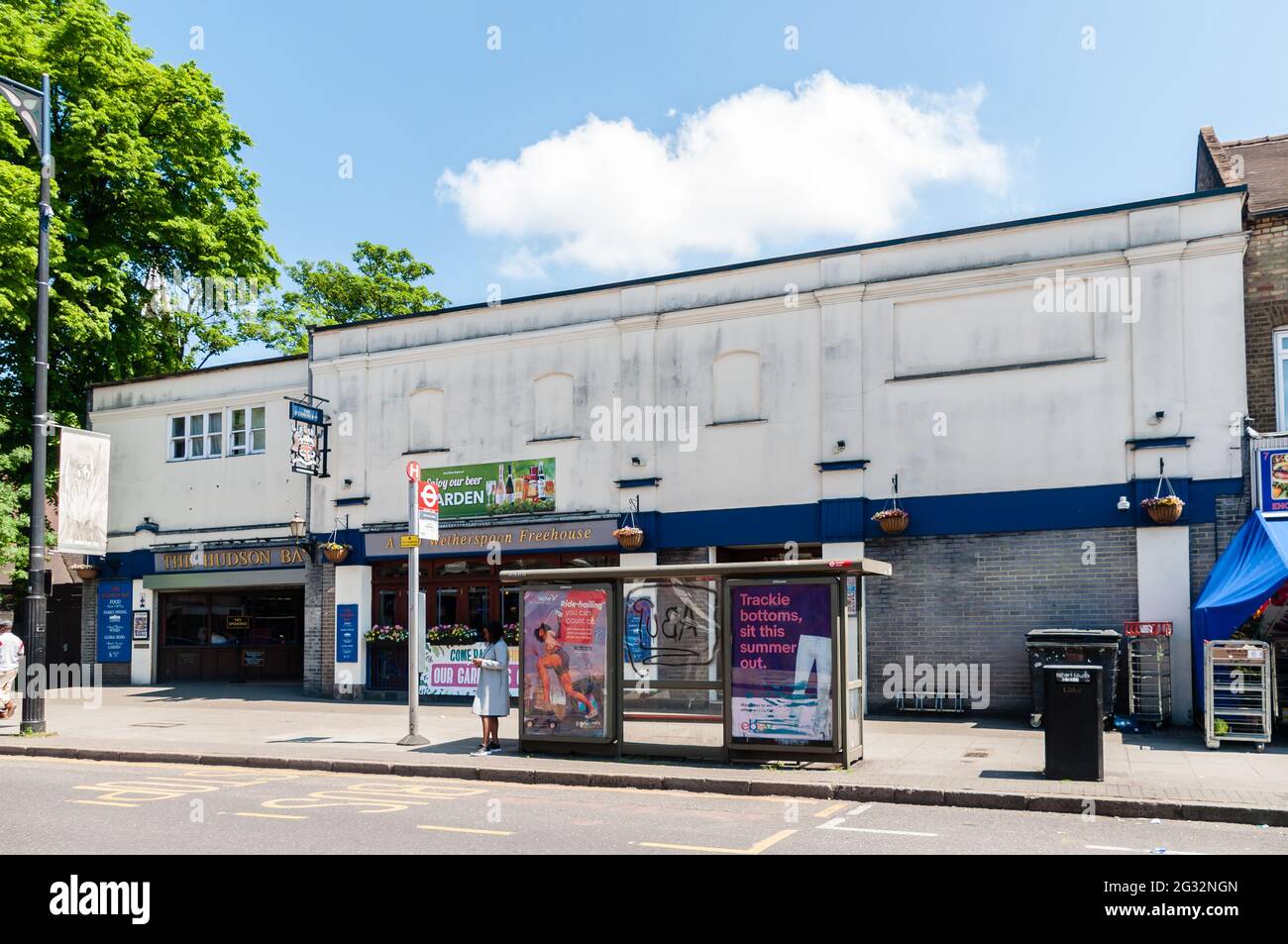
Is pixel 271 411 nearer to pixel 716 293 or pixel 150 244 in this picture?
pixel 150 244

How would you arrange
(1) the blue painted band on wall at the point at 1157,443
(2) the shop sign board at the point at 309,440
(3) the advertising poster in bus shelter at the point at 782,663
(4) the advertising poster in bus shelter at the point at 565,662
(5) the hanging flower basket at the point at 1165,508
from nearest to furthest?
(3) the advertising poster in bus shelter at the point at 782,663
(4) the advertising poster in bus shelter at the point at 565,662
(5) the hanging flower basket at the point at 1165,508
(1) the blue painted band on wall at the point at 1157,443
(2) the shop sign board at the point at 309,440

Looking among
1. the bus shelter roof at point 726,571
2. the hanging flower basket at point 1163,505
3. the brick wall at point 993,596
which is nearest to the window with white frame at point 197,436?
the bus shelter roof at point 726,571

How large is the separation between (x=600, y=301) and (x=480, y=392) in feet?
10.4

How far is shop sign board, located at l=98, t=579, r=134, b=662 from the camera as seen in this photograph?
84.3 ft

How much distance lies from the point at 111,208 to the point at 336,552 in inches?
449

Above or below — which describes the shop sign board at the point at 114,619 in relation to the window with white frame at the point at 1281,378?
below

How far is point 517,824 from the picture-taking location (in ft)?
30.6

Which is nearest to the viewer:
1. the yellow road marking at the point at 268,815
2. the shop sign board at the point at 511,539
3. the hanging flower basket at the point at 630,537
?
the yellow road marking at the point at 268,815

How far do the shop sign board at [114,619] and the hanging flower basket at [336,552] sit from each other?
6680 mm

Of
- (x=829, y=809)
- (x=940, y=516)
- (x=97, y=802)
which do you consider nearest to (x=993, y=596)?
(x=940, y=516)

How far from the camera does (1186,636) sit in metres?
15.8

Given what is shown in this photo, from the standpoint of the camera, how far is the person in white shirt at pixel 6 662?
1778cm

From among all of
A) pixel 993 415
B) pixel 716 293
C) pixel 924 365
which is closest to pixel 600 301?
pixel 716 293

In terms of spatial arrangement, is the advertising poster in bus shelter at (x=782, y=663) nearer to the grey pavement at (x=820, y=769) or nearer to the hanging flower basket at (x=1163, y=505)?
the grey pavement at (x=820, y=769)
